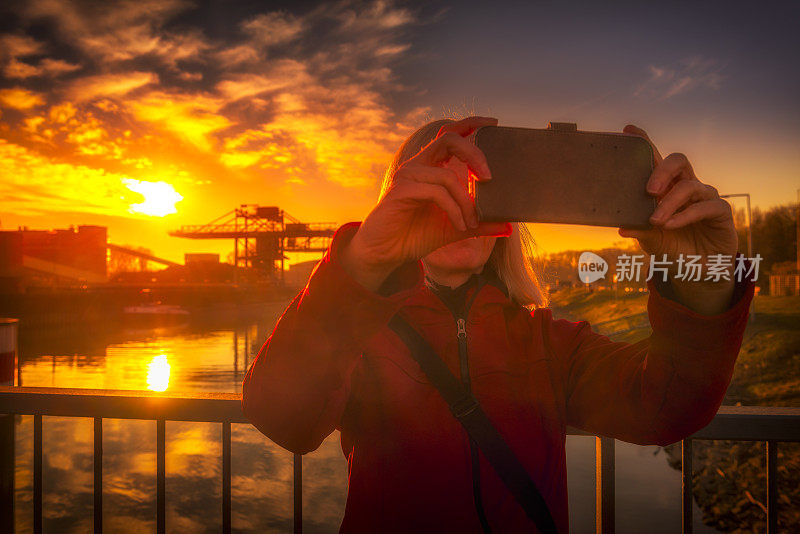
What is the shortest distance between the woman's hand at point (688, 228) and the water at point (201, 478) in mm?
10640

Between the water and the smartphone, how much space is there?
10866 millimetres

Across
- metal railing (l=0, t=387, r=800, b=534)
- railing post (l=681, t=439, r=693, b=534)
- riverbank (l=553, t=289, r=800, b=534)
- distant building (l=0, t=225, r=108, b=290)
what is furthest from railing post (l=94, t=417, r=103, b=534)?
distant building (l=0, t=225, r=108, b=290)

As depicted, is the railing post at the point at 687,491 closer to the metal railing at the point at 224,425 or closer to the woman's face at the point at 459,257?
the metal railing at the point at 224,425

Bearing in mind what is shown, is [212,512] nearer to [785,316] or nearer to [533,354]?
[533,354]

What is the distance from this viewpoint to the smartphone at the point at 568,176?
3.38 feet

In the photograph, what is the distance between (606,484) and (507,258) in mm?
942

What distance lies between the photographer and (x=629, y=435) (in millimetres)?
1406

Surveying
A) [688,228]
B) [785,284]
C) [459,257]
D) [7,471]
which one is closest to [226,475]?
[459,257]

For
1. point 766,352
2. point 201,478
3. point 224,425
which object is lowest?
point 201,478

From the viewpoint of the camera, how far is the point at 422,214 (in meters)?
1.09

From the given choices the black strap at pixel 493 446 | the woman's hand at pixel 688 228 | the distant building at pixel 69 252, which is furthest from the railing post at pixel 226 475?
the distant building at pixel 69 252

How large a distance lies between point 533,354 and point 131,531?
488 inches

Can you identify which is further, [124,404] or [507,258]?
[124,404]

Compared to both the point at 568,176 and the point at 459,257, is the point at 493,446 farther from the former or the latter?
the point at 568,176
